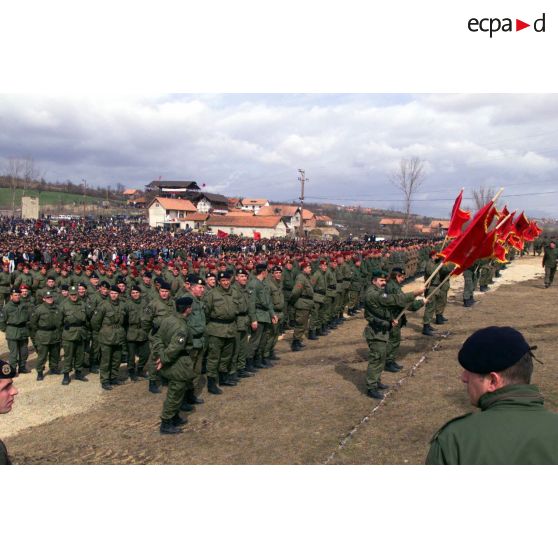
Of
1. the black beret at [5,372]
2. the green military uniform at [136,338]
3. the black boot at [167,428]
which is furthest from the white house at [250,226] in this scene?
the black beret at [5,372]

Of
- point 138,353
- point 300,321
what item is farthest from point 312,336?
point 138,353

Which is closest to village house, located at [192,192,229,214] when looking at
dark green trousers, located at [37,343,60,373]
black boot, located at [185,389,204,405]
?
dark green trousers, located at [37,343,60,373]

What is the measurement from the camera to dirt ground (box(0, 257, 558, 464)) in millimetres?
5516

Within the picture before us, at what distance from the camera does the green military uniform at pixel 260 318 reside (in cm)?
916

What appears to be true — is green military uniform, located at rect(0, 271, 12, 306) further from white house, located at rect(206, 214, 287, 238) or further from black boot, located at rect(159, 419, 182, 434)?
white house, located at rect(206, 214, 287, 238)

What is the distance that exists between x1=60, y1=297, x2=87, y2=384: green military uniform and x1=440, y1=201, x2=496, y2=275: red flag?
23.5 feet

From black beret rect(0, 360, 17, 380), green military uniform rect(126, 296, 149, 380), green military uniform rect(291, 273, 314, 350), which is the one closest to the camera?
black beret rect(0, 360, 17, 380)

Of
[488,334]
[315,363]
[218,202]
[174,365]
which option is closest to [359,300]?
[315,363]

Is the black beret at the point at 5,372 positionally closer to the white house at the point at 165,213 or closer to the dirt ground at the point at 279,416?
the dirt ground at the point at 279,416

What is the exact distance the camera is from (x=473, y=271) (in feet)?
46.7

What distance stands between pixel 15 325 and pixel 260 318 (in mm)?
5321

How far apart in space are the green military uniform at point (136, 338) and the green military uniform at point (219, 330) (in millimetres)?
1779

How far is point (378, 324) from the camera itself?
7160 millimetres

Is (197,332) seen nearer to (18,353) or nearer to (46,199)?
(18,353)
